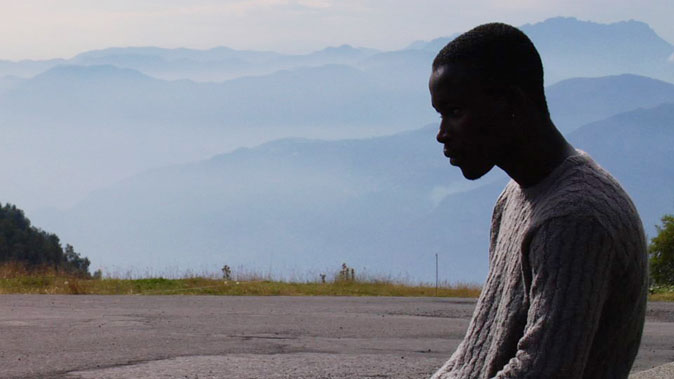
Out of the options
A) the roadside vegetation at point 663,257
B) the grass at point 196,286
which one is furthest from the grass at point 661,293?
the grass at point 196,286

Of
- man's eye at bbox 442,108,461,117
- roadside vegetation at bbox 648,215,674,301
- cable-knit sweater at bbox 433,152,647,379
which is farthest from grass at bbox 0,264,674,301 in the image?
man's eye at bbox 442,108,461,117

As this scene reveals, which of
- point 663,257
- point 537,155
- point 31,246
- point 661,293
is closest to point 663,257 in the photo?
point 663,257

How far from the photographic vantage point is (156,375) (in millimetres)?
8312

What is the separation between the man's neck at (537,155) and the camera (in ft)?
6.04

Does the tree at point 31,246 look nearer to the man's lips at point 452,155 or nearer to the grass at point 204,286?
the grass at point 204,286

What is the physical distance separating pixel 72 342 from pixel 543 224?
9102mm

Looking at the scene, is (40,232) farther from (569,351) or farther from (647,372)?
(569,351)

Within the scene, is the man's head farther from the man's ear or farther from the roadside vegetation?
the roadside vegetation

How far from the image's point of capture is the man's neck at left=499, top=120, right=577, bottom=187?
6.04 ft

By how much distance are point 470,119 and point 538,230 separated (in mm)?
216

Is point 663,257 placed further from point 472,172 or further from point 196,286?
point 472,172

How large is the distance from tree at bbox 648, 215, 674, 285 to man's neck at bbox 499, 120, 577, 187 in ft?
73.0

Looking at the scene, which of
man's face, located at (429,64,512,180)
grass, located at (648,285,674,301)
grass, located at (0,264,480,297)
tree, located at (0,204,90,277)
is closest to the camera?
man's face, located at (429,64,512,180)

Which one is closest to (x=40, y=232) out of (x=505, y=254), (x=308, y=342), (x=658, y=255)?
(x=658, y=255)
